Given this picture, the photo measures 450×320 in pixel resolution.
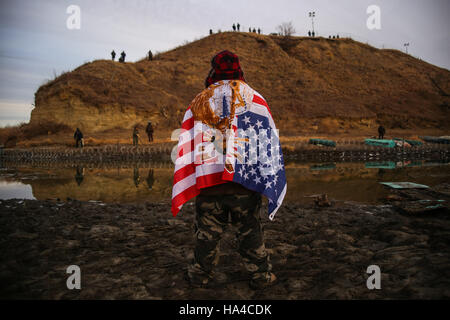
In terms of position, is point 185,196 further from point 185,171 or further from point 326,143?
point 326,143

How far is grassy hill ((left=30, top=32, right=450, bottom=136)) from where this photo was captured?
34312 millimetres

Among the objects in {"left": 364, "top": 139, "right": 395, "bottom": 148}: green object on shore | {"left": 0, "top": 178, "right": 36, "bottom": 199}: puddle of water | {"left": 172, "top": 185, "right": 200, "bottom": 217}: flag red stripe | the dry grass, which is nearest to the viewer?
{"left": 172, "top": 185, "right": 200, "bottom": 217}: flag red stripe

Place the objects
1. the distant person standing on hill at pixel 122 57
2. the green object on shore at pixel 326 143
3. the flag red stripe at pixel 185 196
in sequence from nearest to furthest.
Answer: the flag red stripe at pixel 185 196, the green object on shore at pixel 326 143, the distant person standing on hill at pixel 122 57

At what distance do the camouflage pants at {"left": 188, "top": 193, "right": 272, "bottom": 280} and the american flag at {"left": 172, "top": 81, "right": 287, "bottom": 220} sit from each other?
18 cm

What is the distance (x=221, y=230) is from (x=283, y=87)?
4695 centimetres

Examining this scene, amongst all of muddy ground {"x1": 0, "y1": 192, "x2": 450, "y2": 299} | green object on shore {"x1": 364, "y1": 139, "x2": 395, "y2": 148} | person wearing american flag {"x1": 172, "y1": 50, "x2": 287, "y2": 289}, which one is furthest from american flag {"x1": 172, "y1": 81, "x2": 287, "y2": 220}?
green object on shore {"x1": 364, "y1": 139, "x2": 395, "y2": 148}

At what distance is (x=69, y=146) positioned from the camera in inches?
1005

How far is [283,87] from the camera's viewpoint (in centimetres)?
4722

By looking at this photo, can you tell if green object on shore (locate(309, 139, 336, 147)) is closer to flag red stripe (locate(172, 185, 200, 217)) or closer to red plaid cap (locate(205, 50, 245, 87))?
red plaid cap (locate(205, 50, 245, 87))

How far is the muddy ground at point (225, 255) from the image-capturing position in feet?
9.27

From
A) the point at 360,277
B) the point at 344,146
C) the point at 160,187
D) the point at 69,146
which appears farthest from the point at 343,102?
the point at 360,277

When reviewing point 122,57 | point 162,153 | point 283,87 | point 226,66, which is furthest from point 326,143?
point 122,57

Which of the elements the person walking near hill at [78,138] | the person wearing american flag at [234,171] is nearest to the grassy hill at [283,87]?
the person walking near hill at [78,138]

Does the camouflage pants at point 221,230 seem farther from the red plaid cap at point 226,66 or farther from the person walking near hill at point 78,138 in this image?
the person walking near hill at point 78,138
